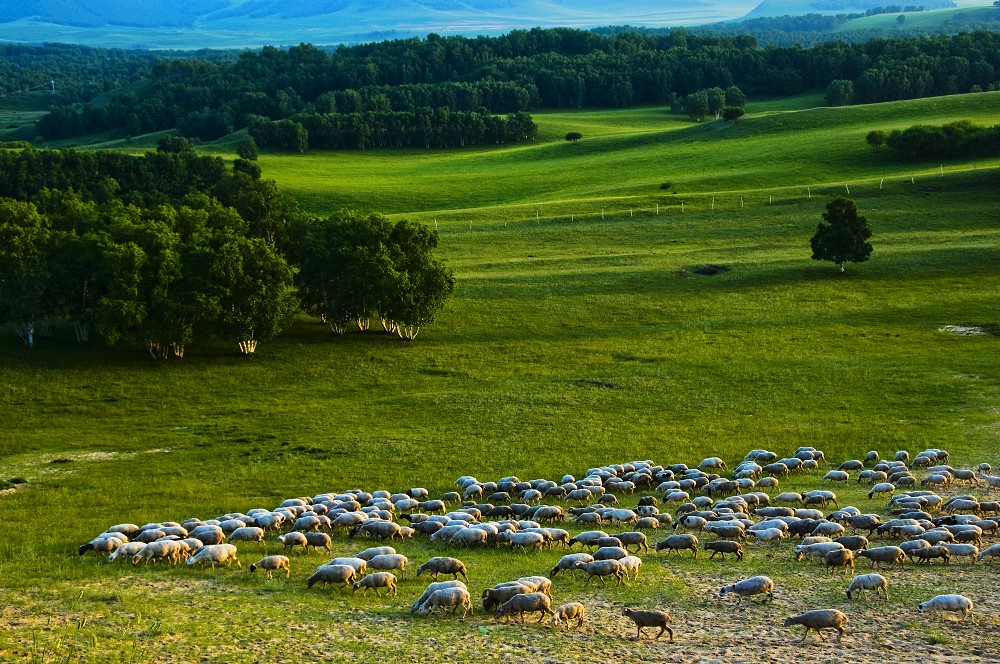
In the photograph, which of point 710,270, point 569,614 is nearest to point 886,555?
point 569,614

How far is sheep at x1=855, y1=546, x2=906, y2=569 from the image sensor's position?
981 inches

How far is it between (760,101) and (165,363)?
145m

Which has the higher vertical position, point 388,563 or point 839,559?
point 839,559

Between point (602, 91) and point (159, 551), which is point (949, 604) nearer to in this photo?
point (159, 551)

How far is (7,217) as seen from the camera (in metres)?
62.2

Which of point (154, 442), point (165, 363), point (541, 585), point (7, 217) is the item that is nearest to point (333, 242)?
point (165, 363)

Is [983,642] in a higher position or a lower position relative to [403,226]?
lower

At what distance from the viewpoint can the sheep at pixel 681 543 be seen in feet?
88.4

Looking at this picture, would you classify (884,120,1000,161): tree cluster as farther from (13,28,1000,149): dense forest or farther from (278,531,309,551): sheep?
(278,531,309,551): sheep

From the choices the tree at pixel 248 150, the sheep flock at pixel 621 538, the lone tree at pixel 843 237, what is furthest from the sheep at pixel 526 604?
the tree at pixel 248 150

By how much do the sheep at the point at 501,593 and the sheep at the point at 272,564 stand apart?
5538 millimetres

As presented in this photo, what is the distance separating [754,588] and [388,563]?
25.7 feet

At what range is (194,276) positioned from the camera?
193ft

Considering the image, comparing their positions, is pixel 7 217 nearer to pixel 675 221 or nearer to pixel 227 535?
pixel 227 535
